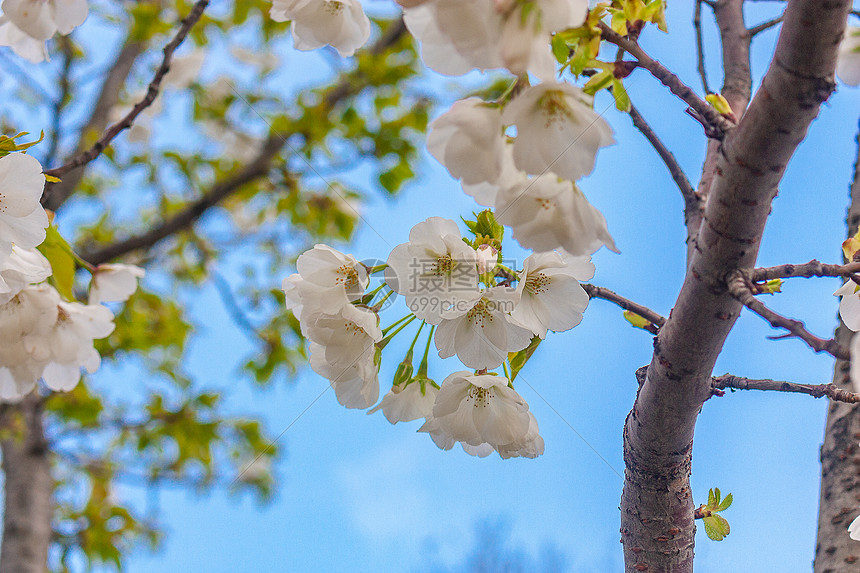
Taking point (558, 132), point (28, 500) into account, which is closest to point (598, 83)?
point (558, 132)

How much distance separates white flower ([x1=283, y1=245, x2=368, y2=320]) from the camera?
77cm

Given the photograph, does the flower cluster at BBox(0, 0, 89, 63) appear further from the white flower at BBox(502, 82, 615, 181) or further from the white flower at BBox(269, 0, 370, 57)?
the white flower at BBox(502, 82, 615, 181)

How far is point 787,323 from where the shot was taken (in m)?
0.55

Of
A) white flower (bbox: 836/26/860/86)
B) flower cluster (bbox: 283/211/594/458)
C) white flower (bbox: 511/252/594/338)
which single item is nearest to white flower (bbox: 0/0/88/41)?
flower cluster (bbox: 283/211/594/458)

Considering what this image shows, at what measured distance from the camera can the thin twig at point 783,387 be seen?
735mm

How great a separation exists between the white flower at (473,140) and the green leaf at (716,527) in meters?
0.64

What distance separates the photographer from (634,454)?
0.87 meters

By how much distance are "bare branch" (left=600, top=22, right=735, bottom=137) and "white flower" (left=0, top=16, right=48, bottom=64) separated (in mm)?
1080

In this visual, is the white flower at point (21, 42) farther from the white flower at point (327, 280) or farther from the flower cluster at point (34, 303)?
the white flower at point (327, 280)

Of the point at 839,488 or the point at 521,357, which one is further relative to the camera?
the point at 839,488

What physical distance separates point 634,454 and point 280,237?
2.87 meters

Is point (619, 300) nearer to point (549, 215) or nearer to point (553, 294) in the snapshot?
point (553, 294)

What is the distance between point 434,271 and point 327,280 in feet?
0.45

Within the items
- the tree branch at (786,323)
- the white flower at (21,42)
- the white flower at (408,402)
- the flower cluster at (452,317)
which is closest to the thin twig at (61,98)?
the white flower at (21,42)
